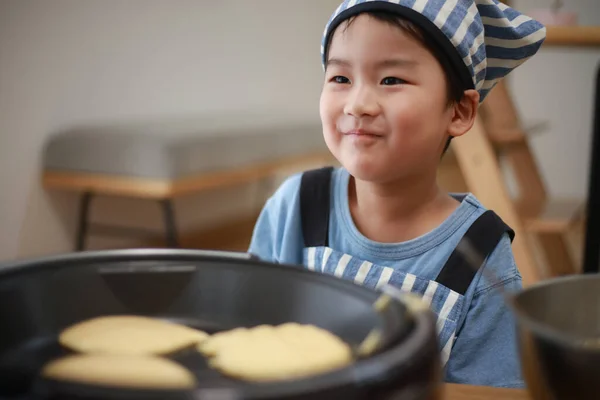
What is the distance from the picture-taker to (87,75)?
9.17 feet

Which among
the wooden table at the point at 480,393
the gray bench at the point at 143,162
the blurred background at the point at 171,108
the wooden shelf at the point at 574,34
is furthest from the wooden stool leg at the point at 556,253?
the wooden table at the point at 480,393

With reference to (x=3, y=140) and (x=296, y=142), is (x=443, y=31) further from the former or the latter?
(x=296, y=142)

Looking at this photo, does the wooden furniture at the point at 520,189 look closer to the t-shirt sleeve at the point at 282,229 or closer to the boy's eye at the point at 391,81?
the t-shirt sleeve at the point at 282,229

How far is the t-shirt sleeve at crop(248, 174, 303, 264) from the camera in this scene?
1000mm

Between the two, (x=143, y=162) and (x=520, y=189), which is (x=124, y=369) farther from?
(x=520, y=189)

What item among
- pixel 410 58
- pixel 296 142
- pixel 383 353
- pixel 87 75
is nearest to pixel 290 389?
pixel 383 353

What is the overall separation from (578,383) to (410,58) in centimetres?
56

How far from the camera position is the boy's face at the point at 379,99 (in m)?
0.86

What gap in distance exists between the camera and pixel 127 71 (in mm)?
2979

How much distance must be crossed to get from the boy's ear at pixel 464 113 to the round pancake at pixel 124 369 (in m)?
0.63

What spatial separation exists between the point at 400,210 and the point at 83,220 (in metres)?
2.07

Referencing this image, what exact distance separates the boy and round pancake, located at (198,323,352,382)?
1.38ft

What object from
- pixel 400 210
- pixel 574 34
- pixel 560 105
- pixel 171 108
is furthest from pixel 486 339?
pixel 560 105

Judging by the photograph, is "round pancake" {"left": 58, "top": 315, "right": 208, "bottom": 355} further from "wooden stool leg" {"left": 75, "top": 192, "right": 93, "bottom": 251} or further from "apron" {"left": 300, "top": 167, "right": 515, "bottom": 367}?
"wooden stool leg" {"left": 75, "top": 192, "right": 93, "bottom": 251}
